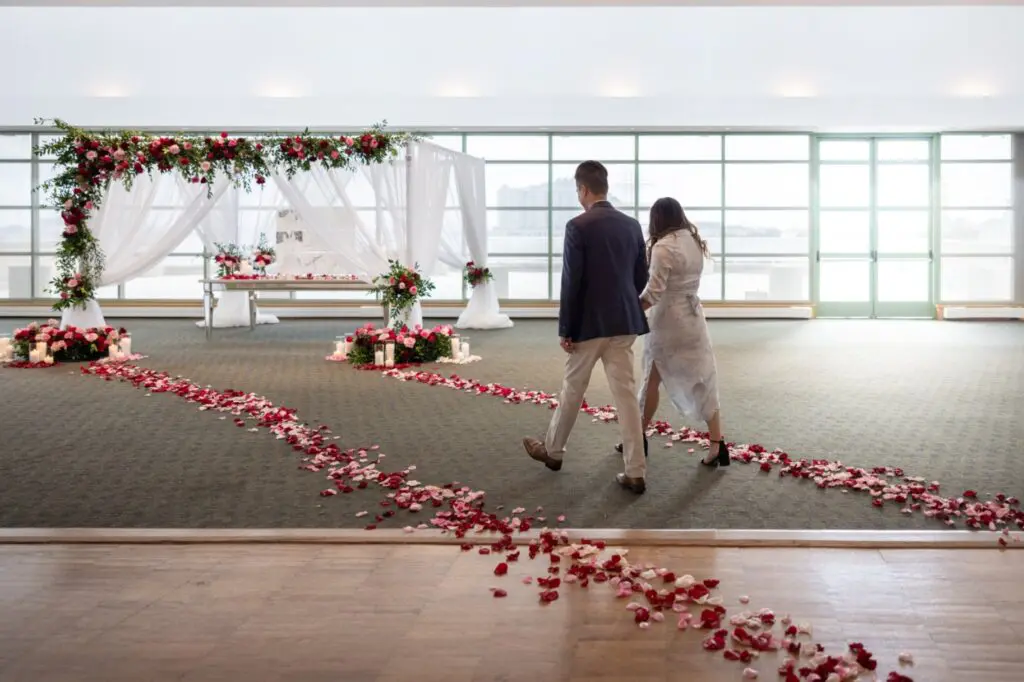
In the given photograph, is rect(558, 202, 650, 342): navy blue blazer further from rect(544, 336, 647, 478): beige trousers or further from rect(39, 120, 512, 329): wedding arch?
rect(39, 120, 512, 329): wedding arch

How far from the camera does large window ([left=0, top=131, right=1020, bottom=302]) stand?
18.4 metres

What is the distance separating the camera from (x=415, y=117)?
56.9 feet

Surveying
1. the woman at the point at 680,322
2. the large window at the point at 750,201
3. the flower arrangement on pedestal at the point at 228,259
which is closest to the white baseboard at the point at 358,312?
the large window at the point at 750,201

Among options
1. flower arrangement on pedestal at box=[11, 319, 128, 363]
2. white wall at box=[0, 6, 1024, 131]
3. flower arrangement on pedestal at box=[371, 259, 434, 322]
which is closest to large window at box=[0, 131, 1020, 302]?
white wall at box=[0, 6, 1024, 131]

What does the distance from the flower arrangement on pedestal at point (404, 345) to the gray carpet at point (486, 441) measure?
39 centimetres

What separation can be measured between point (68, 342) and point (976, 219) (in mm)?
15368

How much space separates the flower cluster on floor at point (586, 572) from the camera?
9.00ft

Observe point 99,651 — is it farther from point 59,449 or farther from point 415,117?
point 415,117

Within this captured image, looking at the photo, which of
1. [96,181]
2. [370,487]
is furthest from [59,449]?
[96,181]

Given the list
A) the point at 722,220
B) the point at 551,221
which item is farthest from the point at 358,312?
the point at 722,220

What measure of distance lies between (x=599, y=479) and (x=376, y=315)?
→ 13.3 meters

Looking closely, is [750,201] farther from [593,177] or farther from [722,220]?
[593,177]

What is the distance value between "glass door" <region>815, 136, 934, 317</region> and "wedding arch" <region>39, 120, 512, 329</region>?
886 cm

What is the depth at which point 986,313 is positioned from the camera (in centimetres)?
1781
